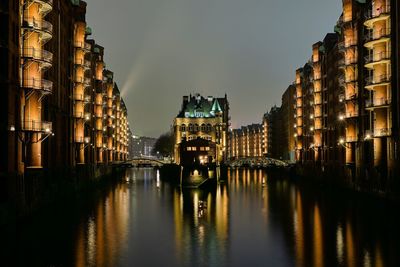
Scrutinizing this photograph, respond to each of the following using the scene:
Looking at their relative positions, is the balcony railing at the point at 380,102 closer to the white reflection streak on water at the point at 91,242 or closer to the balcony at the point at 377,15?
the balcony at the point at 377,15

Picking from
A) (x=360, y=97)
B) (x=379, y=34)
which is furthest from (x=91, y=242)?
(x=360, y=97)

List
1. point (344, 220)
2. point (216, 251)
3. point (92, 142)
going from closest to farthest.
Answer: point (216, 251), point (344, 220), point (92, 142)

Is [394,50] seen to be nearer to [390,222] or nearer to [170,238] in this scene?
[390,222]

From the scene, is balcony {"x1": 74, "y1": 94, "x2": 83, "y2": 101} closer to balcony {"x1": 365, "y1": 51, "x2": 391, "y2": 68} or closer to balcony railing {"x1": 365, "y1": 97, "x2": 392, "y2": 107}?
balcony {"x1": 365, "y1": 51, "x2": 391, "y2": 68}

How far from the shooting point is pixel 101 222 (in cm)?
5406

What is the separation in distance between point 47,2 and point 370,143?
45.3 m

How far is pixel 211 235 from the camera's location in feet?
151

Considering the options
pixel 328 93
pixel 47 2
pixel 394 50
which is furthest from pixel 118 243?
pixel 328 93

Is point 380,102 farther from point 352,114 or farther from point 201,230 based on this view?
point 201,230

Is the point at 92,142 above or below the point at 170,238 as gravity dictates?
above

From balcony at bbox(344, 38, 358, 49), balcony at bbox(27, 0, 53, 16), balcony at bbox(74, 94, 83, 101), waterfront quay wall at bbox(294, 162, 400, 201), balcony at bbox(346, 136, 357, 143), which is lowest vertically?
waterfront quay wall at bbox(294, 162, 400, 201)

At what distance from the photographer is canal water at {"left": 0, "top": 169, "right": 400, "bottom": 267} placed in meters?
35.8

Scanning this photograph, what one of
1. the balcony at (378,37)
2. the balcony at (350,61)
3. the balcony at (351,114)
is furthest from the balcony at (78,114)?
the balcony at (378,37)

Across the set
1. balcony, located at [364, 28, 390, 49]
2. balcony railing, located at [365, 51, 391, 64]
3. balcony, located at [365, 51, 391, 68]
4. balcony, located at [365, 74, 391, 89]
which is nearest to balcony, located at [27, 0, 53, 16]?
balcony, located at [364, 28, 390, 49]
